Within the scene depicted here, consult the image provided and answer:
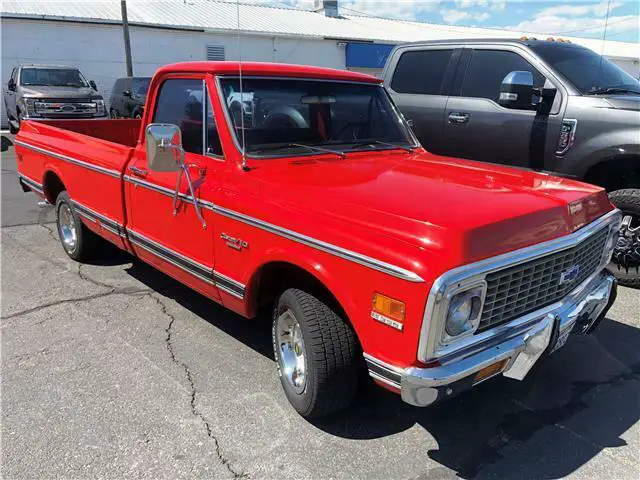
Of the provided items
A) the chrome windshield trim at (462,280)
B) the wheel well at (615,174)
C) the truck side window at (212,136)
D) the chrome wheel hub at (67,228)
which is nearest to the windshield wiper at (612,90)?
the wheel well at (615,174)

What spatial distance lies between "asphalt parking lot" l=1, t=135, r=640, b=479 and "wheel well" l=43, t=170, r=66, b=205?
1627mm

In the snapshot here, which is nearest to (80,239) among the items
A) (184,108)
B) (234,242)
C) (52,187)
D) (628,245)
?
(52,187)

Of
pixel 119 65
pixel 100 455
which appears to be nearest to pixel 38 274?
pixel 100 455

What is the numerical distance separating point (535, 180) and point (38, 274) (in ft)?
14.5

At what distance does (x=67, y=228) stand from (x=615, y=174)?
17.7 ft

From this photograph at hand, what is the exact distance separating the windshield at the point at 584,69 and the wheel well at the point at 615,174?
2.27ft

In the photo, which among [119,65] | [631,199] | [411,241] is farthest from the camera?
[119,65]

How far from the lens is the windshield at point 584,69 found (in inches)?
197

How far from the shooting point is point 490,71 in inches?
216

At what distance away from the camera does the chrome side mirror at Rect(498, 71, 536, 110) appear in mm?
4742

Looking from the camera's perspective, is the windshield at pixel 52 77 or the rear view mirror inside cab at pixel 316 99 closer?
the rear view mirror inside cab at pixel 316 99

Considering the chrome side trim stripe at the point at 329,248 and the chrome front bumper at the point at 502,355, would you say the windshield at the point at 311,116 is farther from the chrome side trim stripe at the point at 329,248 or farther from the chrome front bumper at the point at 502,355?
the chrome front bumper at the point at 502,355

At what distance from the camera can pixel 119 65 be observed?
19906 mm

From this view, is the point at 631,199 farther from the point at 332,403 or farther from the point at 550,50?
the point at 332,403
